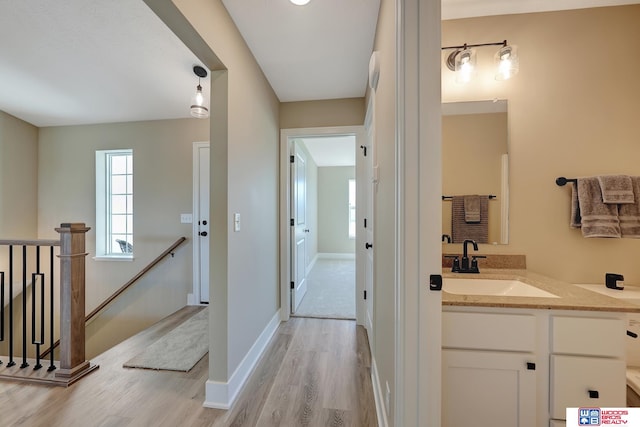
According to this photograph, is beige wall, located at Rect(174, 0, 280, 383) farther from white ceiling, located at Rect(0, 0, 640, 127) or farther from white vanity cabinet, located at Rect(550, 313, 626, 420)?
white vanity cabinet, located at Rect(550, 313, 626, 420)

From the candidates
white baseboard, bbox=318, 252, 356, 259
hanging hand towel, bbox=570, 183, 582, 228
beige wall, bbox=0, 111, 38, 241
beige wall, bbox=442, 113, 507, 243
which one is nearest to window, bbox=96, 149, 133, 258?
beige wall, bbox=0, 111, 38, 241

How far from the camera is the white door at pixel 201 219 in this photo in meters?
3.16

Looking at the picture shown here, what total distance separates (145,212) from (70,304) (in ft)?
5.59

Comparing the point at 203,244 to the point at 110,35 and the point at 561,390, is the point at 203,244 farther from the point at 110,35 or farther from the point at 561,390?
the point at 561,390

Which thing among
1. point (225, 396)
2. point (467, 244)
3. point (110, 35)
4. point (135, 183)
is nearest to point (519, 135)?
point (467, 244)

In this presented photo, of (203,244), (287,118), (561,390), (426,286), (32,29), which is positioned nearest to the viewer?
(426,286)

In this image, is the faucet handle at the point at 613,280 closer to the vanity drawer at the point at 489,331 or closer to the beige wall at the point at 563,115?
the beige wall at the point at 563,115

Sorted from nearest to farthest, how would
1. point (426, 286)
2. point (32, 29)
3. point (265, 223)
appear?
1. point (426, 286)
2. point (32, 29)
3. point (265, 223)

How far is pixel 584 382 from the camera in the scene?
996 mm

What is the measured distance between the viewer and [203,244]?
318 centimetres

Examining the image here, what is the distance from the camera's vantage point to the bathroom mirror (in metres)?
1.61

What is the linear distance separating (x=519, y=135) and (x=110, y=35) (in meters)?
2.94

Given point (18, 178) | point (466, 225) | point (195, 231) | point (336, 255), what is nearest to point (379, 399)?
point (466, 225)

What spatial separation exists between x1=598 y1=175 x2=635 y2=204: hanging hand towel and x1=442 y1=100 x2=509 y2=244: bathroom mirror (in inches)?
19.2
